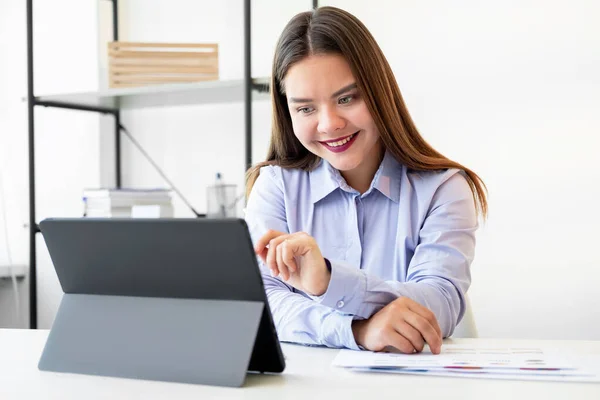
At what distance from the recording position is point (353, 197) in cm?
161

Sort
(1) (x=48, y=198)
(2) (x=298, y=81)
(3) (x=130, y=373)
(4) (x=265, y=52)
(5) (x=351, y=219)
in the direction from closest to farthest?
1. (3) (x=130, y=373)
2. (2) (x=298, y=81)
3. (5) (x=351, y=219)
4. (4) (x=265, y=52)
5. (1) (x=48, y=198)

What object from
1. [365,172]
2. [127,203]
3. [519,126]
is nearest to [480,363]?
[365,172]

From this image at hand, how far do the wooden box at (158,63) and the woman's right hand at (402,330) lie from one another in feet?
5.18

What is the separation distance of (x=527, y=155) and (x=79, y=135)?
5.89 feet

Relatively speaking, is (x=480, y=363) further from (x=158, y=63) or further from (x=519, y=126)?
(x=158, y=63)

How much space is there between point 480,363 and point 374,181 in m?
0.65

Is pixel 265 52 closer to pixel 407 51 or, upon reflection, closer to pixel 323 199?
pixel 407 51

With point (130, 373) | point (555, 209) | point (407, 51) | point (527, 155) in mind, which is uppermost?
point (407, 51)

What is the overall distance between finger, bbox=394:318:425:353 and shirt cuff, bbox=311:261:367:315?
10 cm

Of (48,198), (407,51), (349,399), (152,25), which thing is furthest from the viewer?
(48,198)

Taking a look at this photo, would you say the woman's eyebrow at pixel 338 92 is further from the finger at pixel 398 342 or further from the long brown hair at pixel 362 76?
the finger at pixel 398 342

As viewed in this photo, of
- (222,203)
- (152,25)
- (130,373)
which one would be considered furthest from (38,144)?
(130,373)

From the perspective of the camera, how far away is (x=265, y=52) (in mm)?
2748

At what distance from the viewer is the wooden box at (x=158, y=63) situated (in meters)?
2.57
